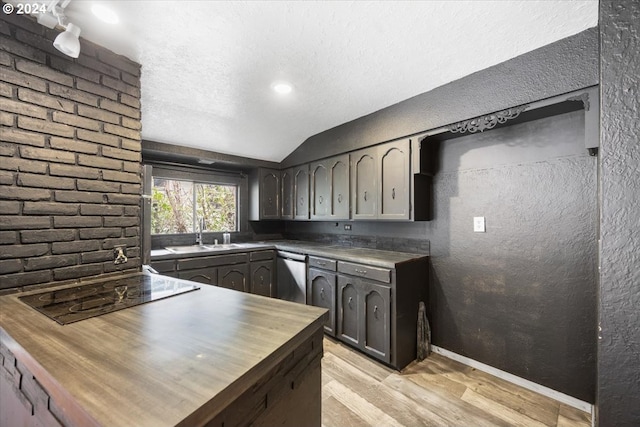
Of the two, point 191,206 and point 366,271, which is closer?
point 366,271

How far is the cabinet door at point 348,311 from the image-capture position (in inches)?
97.0

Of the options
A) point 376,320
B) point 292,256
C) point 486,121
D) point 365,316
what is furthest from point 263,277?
point 486,121

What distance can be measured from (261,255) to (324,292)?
1028mm

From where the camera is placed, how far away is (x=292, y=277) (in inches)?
125

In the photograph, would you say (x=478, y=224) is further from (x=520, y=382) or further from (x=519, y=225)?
(x=520, y=382)

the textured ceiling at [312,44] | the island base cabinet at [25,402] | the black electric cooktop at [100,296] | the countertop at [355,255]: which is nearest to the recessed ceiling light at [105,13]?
the textured ceiling at [312,44]

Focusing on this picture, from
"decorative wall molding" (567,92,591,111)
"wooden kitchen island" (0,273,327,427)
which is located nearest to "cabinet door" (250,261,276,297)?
"wooden kitchen island" (0,273,327,427)

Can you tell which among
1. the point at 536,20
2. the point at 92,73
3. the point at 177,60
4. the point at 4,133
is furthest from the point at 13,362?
the point at 536,20

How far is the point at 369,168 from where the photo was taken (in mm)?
2730

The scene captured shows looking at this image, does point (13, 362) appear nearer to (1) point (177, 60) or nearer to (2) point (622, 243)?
(1) point (177, 60)

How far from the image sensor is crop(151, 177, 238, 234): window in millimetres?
3328

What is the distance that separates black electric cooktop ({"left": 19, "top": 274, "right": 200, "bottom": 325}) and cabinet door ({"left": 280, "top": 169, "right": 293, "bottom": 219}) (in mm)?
2311

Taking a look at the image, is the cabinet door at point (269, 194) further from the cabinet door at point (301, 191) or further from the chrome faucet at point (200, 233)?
the chrome faucet at point (200, 233)

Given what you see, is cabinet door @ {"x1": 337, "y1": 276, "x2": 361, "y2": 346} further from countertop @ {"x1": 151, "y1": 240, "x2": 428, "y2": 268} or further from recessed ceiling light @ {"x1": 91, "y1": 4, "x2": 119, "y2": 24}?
recessed ceiling light @ {"x1": 91, "y1": 4, "x2": 119, "y2": 24}
